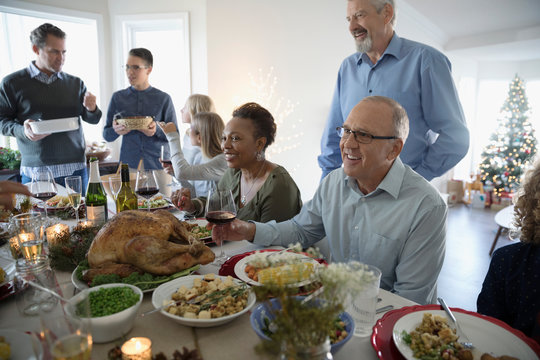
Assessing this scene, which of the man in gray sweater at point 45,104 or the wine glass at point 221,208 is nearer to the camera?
the wine glass at point 221,208

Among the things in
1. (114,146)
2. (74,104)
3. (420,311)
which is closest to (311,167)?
(114,146)

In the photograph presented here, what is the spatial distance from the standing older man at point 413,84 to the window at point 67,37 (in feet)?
13.6

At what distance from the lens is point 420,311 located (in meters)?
1.01

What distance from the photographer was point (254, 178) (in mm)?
2184

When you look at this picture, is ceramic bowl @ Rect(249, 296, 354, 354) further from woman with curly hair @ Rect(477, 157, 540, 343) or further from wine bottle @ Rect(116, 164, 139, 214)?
wine bottle @ Rect(116, 164, 139, 214)

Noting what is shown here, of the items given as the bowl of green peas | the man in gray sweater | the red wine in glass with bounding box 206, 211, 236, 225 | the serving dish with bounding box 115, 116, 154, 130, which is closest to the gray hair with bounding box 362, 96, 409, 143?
the red wine in glass with bounding box 206, 211, 236, 225

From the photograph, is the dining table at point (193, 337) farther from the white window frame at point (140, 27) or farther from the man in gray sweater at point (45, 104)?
the white window frame at point (140, 27)

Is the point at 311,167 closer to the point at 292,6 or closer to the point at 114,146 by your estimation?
the point at 292,6

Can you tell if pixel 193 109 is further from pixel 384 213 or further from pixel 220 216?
pixel 384 213

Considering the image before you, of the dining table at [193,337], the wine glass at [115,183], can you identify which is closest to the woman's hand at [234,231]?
the dining table at [193,337]

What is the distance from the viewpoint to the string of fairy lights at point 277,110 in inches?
189

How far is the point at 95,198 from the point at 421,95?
1.94 m

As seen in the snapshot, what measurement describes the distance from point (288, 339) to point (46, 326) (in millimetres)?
457

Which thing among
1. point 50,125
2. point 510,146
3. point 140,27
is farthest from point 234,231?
point 510,146
